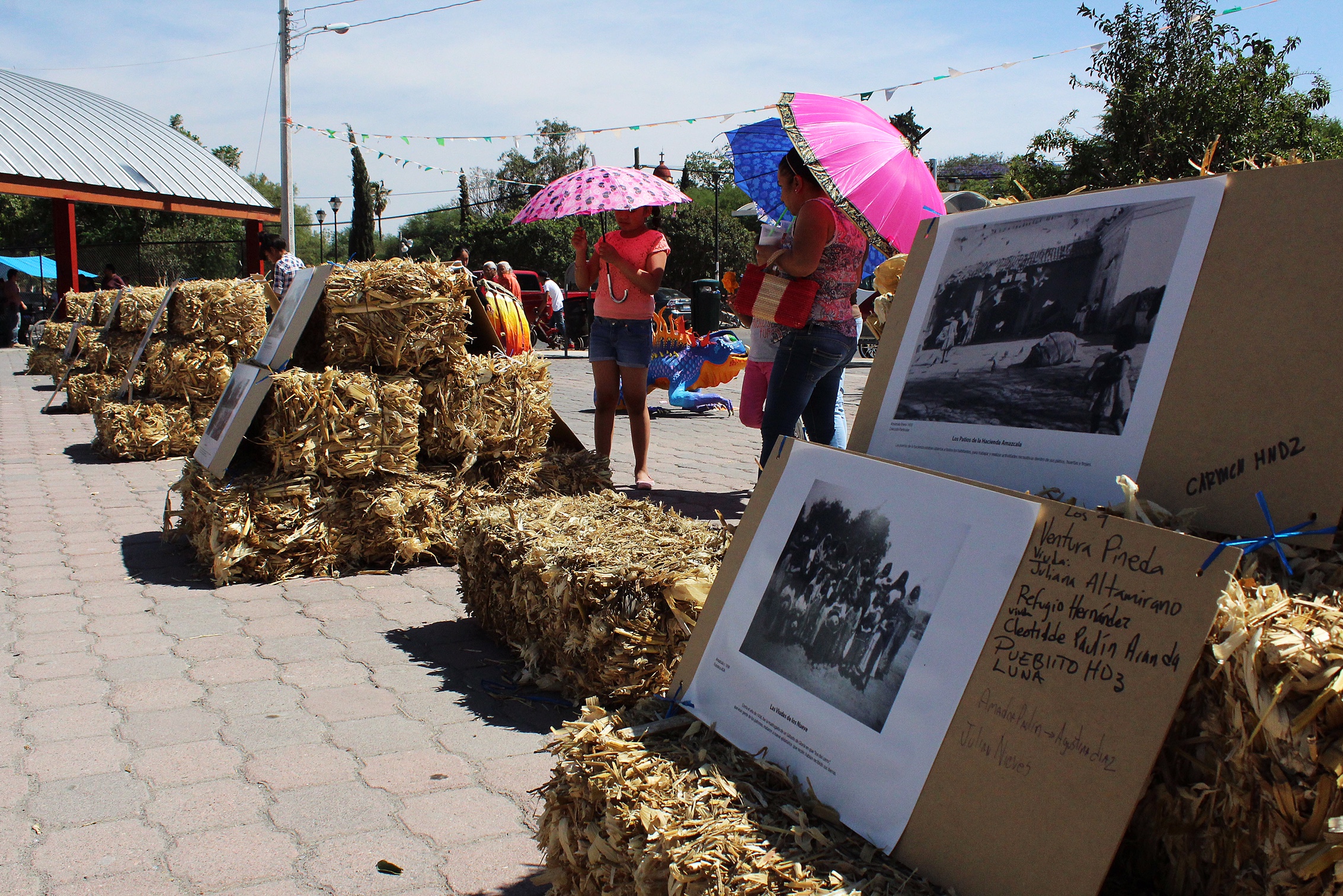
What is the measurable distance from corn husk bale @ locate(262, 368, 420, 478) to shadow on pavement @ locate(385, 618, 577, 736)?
1108 millimetres

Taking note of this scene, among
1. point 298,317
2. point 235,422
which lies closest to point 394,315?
point 298,317

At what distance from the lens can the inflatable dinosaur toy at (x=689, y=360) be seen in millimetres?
10703

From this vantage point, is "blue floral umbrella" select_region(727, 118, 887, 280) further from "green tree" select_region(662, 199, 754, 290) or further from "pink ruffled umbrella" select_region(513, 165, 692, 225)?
"green tree" select_region(662, 199, 754, 290)

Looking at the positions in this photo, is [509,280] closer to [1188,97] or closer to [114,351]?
[114,351]

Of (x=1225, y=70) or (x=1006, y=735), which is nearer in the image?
(x=1006, y=735)

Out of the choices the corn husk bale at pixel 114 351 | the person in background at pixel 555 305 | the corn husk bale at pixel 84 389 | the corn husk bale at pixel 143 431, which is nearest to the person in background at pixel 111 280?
the corn husk bale at pixel 84 389

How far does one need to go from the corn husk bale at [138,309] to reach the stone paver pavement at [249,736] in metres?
5.87

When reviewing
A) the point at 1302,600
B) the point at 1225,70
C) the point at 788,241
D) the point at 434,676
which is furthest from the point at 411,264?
the point at 1225,70

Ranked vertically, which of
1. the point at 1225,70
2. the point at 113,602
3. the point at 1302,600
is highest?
the point at 1225,70

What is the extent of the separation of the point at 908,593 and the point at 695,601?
1.31 m

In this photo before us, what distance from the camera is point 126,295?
423 inches

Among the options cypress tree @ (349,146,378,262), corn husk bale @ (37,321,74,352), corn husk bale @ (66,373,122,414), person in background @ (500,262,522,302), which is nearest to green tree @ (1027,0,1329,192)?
person in background @ (500,262,522,302)

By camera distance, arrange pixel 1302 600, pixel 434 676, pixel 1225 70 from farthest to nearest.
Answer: pixel 1225 70
pixel 434 676
pixel 1302 600

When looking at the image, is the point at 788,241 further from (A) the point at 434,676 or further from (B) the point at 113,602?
(B) the point at 113,602
